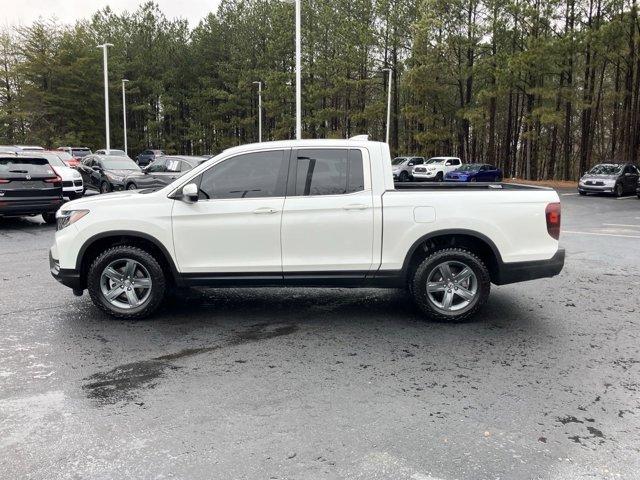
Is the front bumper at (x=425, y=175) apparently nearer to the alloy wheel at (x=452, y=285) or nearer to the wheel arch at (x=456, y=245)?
the wheel arch at (x=456, y=245)

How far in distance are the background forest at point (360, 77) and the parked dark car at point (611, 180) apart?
27.7ft

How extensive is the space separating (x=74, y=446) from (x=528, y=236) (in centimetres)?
452

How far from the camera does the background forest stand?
1400 inches

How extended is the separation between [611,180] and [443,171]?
10873 millimetres

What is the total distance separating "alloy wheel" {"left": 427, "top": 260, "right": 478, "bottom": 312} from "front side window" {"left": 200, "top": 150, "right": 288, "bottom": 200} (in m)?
1.86

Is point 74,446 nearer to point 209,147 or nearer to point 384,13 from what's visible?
point 384,13

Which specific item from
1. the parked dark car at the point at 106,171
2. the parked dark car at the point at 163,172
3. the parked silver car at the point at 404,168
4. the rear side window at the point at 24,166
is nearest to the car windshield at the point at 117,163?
the parked dark car at the point at 106,171

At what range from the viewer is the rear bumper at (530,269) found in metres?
5.78

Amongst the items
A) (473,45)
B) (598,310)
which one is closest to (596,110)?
(473,45)

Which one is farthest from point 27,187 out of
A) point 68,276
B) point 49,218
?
point 68,276

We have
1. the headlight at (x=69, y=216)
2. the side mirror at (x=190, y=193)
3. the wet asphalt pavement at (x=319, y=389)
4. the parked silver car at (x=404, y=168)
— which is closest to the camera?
the wet asphalt pavement at (x=319, y=389)

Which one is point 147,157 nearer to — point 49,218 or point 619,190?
point 49,218

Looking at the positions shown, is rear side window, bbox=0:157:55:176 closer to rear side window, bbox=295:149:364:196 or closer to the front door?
the front door

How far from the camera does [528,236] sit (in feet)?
18.9
